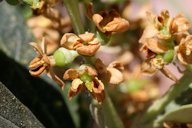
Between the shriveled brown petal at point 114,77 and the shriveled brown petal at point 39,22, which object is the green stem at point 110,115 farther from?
the shriveled brown petal at point 39,22

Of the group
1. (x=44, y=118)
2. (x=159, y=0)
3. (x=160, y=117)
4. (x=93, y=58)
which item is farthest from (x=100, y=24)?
(x=159, y=0)

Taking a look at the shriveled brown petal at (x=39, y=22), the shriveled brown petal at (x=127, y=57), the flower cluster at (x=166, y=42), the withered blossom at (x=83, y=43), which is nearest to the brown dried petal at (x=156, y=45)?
the flower cluster at (x=166, y=42)

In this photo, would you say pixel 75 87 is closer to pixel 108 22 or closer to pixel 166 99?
pixel 108 22

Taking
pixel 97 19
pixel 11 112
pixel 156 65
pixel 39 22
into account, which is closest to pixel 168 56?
pixel 156 65

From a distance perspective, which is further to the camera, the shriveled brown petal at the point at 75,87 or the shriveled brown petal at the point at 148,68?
the shriveled brown petal at the point at 148,68

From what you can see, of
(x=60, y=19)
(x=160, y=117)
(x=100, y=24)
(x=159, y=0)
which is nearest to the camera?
(x=100, y=24)

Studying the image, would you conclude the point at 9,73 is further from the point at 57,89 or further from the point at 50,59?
the point at 50,59
